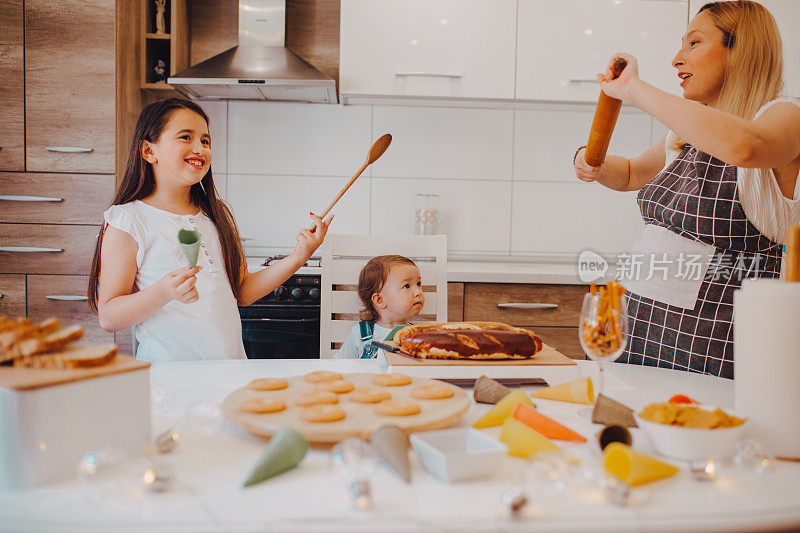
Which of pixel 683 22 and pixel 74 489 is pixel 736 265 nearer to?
pixel 74 489

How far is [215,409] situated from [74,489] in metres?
0.27

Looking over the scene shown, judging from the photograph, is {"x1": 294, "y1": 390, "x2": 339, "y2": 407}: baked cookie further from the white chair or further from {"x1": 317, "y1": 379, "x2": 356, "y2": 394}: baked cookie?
the white chair

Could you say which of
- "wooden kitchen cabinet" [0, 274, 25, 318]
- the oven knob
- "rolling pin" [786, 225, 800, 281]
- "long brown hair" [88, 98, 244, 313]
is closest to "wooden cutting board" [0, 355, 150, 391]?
"rolling pin" [786, 225, 800, 281]

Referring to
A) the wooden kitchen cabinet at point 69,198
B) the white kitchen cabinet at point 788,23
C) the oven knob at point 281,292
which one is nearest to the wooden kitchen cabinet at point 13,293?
the wooden kitchen cabinet at point 69,198

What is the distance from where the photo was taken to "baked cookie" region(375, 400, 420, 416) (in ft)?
2.45

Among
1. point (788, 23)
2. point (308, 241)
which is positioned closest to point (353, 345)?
point (308, 241)

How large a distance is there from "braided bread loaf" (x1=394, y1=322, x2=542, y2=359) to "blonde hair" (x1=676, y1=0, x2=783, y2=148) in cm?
77

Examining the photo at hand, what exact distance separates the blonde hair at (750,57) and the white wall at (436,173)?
1567 millimetres

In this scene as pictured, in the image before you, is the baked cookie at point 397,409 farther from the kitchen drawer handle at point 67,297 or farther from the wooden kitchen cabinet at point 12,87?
the wooden kitchen cabinet at point 12,87

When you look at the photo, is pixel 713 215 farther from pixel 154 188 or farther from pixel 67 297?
pixel 67 297

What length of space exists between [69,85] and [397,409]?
93.8 inches

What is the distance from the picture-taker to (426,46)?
267cm

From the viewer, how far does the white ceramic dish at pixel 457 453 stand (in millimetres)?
617

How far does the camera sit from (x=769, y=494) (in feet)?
2.03
